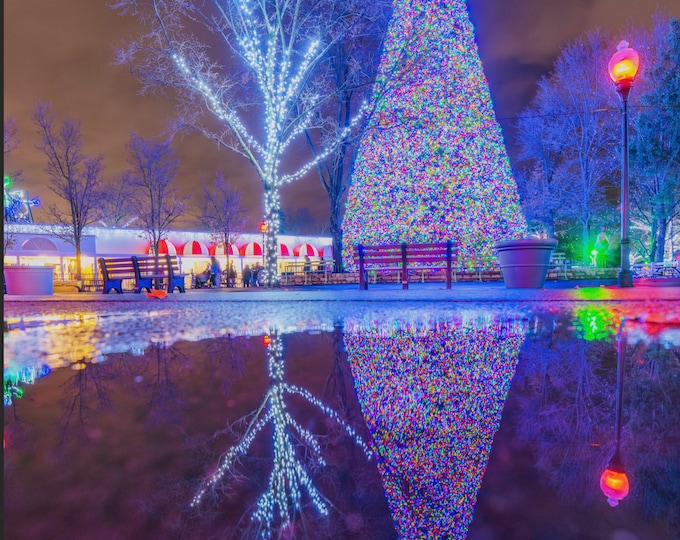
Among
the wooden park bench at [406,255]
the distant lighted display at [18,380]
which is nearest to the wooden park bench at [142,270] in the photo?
the wooden park bench at [406,255]

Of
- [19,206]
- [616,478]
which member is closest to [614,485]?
[616,478]

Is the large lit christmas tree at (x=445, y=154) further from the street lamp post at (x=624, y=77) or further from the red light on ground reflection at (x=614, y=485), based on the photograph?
the red light on ground reflection at (x=614, y=485)

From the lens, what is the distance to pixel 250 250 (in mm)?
45656

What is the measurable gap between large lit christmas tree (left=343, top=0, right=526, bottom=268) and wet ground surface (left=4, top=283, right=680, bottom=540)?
1762 centimetres

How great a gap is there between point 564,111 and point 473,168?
15.7m

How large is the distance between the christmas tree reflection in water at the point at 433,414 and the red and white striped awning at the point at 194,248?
41425mm

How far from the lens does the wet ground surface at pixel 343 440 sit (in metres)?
1.19

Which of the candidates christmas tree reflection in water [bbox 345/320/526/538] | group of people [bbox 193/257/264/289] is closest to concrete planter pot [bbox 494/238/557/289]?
christmas tree reflection in water [bbox 345/320/526/538]

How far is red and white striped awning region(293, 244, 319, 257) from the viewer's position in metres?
48.2

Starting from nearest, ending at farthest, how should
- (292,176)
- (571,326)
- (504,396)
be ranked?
(504,396) → (571,326) → (292,176)

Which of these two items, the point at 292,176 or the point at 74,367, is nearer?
the point at 74,367

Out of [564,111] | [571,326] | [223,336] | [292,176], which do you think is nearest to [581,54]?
[564,111]

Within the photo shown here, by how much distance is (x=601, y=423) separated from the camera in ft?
6.23

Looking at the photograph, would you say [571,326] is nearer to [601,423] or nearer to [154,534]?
[601,423]
